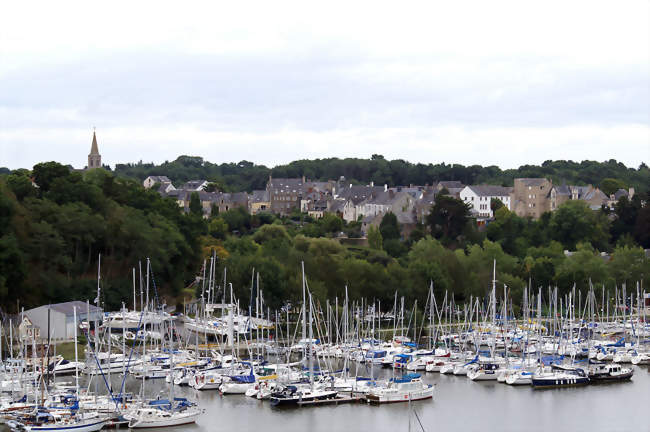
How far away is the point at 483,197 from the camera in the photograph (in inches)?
4476

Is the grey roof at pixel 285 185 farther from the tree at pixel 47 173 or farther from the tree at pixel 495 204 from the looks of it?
the tree at pixel 47 173

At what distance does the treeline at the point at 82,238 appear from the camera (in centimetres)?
5500

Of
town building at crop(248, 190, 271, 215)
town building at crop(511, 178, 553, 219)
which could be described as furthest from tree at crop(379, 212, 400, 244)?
town building at crop(248, 190, 271, 215)

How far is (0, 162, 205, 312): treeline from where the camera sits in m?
55.0

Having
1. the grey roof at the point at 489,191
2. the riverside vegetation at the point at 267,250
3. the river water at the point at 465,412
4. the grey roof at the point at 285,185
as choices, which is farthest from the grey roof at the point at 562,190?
the river water at the point at 465,412

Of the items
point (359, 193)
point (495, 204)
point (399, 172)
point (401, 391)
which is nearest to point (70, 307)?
point (401, 391)

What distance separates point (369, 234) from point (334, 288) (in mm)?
26921

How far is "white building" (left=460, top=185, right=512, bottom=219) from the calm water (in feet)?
224

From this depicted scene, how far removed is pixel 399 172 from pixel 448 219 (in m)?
65.1

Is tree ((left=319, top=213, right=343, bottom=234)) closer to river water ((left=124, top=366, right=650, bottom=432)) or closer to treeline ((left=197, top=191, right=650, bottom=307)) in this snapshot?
treeline ((left=197, top=191, right=650, bottom=307))

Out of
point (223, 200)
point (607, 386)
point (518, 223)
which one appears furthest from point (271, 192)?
point (607, 386)

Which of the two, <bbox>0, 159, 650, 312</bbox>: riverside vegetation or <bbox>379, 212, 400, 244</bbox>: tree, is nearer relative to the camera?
<bbox>0, 159, 650, 312</bbox>: riverside vegetation

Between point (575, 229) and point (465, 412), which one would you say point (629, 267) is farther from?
point (465, 412)

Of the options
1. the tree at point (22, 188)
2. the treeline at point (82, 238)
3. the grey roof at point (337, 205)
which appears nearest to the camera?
the treeline at point (82, 238)
